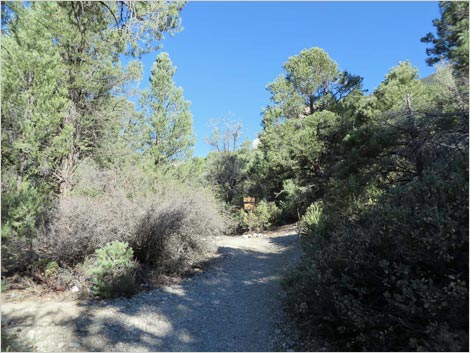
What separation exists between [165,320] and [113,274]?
4.84ft

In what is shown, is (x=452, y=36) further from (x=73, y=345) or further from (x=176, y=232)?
(x=73, y=345)

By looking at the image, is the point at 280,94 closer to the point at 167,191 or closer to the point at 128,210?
the point at 167,191

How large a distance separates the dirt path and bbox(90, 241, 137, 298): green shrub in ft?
0.66

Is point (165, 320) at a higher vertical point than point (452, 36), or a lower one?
lower

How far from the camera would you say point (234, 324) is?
4.77 meters

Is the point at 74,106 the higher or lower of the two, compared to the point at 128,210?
higher

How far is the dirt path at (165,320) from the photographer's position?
4.01 meters

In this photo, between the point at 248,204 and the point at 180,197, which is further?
the point at 248,204

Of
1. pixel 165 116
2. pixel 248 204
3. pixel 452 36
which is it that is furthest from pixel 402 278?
pixel 248 204

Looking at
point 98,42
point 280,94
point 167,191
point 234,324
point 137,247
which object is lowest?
point 234,324

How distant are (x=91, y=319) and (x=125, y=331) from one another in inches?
24.4

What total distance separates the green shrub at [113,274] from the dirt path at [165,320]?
0.20 m

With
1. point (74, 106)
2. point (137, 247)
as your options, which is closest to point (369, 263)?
point (137, 247)

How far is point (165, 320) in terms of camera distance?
15.8 ft
